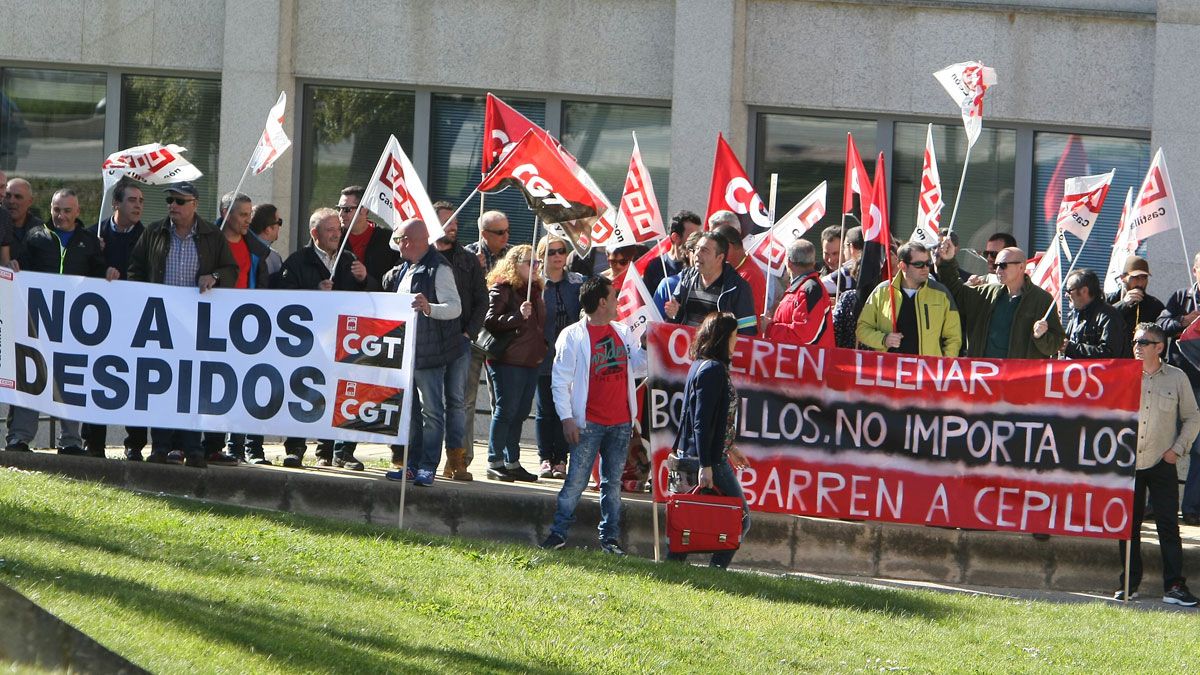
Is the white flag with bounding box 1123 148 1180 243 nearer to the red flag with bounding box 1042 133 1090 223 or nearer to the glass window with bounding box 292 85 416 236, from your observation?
the red flag with bounding box 1042 133 1090 223

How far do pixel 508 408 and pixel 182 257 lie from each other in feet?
9.00

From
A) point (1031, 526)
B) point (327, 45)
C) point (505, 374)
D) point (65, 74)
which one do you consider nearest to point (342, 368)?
point (505, 374)

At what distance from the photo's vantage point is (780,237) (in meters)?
14.4

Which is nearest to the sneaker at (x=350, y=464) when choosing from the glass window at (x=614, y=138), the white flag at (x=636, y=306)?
the white flag at (x=636, y=306)

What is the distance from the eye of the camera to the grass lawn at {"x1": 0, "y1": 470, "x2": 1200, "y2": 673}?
8.05 meters

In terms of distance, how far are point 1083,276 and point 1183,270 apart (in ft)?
15.4

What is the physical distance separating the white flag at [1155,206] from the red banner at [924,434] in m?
2.59

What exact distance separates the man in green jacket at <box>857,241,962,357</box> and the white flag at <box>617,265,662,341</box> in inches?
63.1

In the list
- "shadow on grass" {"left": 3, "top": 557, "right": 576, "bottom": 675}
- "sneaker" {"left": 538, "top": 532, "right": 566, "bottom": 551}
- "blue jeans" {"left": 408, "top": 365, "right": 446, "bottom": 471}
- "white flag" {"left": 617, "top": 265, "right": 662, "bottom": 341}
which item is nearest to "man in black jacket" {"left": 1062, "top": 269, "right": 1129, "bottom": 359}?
"white flag" {"left": 617, "top": 265, "right": 662, "bottom": 341}

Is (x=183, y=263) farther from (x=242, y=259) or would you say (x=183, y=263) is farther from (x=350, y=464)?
(x=350, y=464)

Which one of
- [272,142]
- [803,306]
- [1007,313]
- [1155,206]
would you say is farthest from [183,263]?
[1155,206]

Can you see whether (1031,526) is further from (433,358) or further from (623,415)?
(433,358)

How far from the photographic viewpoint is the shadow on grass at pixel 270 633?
7762 millimetres

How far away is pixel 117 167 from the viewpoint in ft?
48.2
